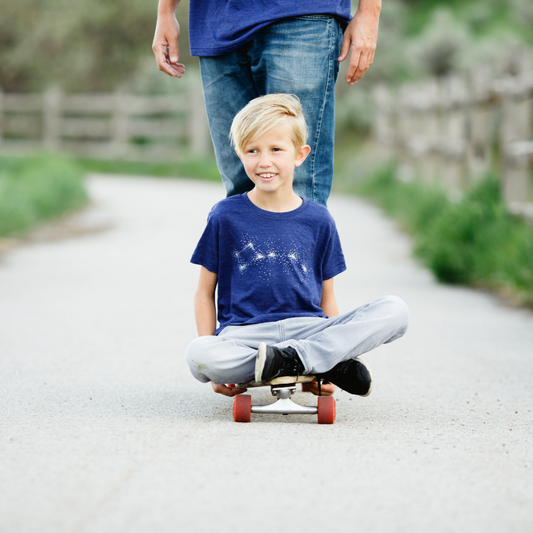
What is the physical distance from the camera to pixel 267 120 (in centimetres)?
269

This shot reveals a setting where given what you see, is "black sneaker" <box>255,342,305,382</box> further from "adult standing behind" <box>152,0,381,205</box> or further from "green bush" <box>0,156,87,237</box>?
"green bush" <box>0,156,87,237</box>

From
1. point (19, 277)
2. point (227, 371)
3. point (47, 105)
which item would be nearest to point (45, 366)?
point (227, 371)

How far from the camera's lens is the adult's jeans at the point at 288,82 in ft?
9.53

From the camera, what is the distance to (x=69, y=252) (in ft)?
26.6

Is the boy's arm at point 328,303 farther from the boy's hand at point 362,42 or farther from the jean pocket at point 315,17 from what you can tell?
the jean pocket at point 315,17

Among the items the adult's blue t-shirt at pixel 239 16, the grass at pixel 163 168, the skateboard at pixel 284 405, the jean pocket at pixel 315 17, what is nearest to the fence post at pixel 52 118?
the grass at pixel 163 168

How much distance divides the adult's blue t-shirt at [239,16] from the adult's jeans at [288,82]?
0.11ft

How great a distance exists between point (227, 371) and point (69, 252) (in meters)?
5.78

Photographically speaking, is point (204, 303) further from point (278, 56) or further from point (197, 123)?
point (197, 123)

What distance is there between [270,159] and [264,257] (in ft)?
0.97

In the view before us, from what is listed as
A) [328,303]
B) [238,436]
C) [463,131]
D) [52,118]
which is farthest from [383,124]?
[238,436]

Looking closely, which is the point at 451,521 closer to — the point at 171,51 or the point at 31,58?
the point at 171,51

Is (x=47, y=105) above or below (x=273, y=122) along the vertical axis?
below

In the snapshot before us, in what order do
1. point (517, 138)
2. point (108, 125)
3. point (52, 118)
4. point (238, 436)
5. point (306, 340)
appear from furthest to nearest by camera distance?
point (52, 118) → point (108, 125) → point (517, 138) → point (306, 340) → point (238, 436)
